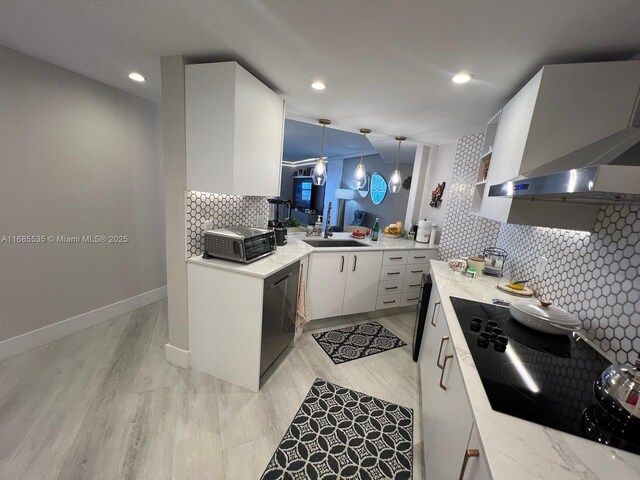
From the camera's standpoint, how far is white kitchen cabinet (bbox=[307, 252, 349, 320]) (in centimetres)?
262

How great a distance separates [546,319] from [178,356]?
8.05 ft

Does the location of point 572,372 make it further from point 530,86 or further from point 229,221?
point 229,221

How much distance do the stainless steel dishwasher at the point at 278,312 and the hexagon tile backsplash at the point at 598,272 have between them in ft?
5.80

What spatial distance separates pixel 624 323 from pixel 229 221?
2474 mm

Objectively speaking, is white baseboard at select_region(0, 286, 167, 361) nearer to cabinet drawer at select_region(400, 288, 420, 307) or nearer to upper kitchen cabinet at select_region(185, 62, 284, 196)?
upper kitchen cabinet at select_region(185, 62, 284, 196)

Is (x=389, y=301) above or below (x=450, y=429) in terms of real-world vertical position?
below

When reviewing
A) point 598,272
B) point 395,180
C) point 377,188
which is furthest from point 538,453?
point 377,188

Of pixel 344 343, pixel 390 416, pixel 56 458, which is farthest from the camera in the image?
pixel 344 343

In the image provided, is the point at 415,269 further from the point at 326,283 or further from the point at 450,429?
the point at 450,429

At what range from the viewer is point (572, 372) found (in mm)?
989

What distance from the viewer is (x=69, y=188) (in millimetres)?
2205

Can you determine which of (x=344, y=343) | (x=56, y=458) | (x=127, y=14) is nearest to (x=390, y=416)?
(x=344, y=343)

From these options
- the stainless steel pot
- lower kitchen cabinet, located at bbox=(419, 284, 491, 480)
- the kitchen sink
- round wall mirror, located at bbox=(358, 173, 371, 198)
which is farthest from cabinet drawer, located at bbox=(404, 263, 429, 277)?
round wall mirror, located at bbox=(358, 173, 371, 198)

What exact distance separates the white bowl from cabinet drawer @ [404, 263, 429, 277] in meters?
1.79
